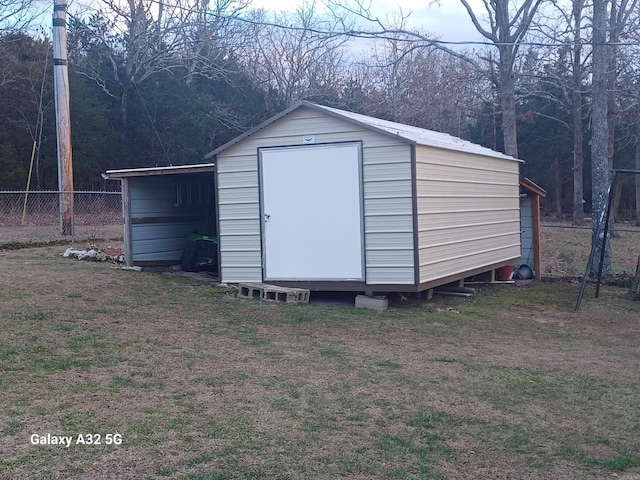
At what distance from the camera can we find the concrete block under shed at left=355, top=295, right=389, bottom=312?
9.92 m

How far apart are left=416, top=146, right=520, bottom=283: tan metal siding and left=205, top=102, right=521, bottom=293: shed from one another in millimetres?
29

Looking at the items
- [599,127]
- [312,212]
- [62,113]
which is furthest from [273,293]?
[62,113]

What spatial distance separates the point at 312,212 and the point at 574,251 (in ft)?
35.2

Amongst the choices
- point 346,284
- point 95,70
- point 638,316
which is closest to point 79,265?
point 346,284

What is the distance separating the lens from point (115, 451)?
14.1 feet

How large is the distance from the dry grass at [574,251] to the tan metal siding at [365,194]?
5.44 metres

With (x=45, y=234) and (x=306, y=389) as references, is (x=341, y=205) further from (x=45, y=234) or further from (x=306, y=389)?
(x=45, y=234)

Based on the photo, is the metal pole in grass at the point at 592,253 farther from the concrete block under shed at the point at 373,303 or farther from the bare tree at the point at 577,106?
the bare tree at the point at 577,106

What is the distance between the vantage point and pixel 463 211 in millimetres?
11617

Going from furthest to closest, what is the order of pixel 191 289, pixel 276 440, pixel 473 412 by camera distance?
pixel 191 289
pixel 473 412
pixel 276 440

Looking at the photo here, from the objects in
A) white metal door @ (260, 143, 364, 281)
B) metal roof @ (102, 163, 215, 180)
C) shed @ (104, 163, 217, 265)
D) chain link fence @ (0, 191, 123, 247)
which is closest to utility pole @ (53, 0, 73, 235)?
chain link fence @ (0, 191, 123, 247)

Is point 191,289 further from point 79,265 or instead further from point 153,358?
point 153,358

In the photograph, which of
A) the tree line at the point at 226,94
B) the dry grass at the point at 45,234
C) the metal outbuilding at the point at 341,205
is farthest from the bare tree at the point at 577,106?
the dry grass at the point at 45,234

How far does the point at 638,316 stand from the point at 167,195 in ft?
27.8
